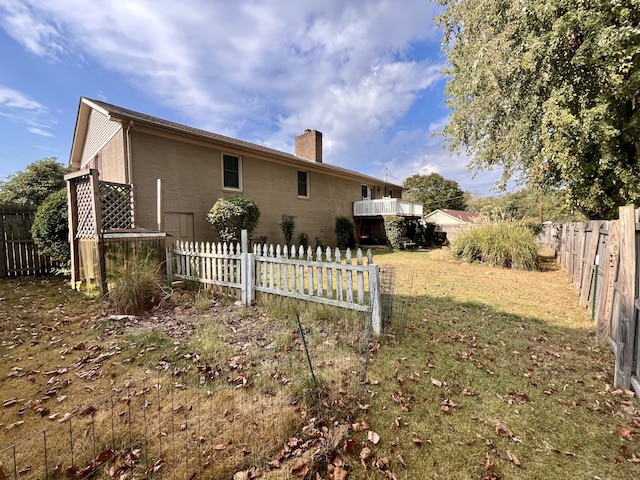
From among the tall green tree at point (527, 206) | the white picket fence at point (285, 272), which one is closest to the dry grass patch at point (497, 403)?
the white picket fence at point (285, 272)

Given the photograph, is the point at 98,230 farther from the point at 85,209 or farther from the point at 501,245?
the point at 501,245

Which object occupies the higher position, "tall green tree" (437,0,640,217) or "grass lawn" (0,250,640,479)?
"tall green tree" (437,0,640,217)

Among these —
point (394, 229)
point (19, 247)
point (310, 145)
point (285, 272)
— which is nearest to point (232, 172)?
point (19, 247)

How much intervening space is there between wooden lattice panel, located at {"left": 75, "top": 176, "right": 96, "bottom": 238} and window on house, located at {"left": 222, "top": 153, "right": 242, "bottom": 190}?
544cm

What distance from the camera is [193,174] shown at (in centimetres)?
1063

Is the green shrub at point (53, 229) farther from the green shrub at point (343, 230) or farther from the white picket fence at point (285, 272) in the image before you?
the green shrub at point (343, 230)

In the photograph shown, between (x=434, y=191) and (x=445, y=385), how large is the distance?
47.4 metres

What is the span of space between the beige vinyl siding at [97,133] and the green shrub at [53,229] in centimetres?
315

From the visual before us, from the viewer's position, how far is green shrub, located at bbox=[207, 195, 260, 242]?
10.2 meters

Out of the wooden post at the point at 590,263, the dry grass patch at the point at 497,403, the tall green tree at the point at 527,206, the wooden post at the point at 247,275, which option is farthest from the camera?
the tall green tree at the point at 527,206

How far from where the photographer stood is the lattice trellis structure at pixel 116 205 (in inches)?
262

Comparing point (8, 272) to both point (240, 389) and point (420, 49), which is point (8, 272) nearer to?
point (240, 389)

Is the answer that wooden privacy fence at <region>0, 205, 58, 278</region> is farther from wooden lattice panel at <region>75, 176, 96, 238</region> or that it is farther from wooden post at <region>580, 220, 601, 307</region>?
wooden post at <region>580, 220, 601, 307</region>

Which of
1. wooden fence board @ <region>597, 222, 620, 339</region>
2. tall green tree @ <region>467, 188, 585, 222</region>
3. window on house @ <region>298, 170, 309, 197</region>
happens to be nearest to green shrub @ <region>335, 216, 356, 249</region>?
window on house @ <region>298, 170, 309, 197</region>
